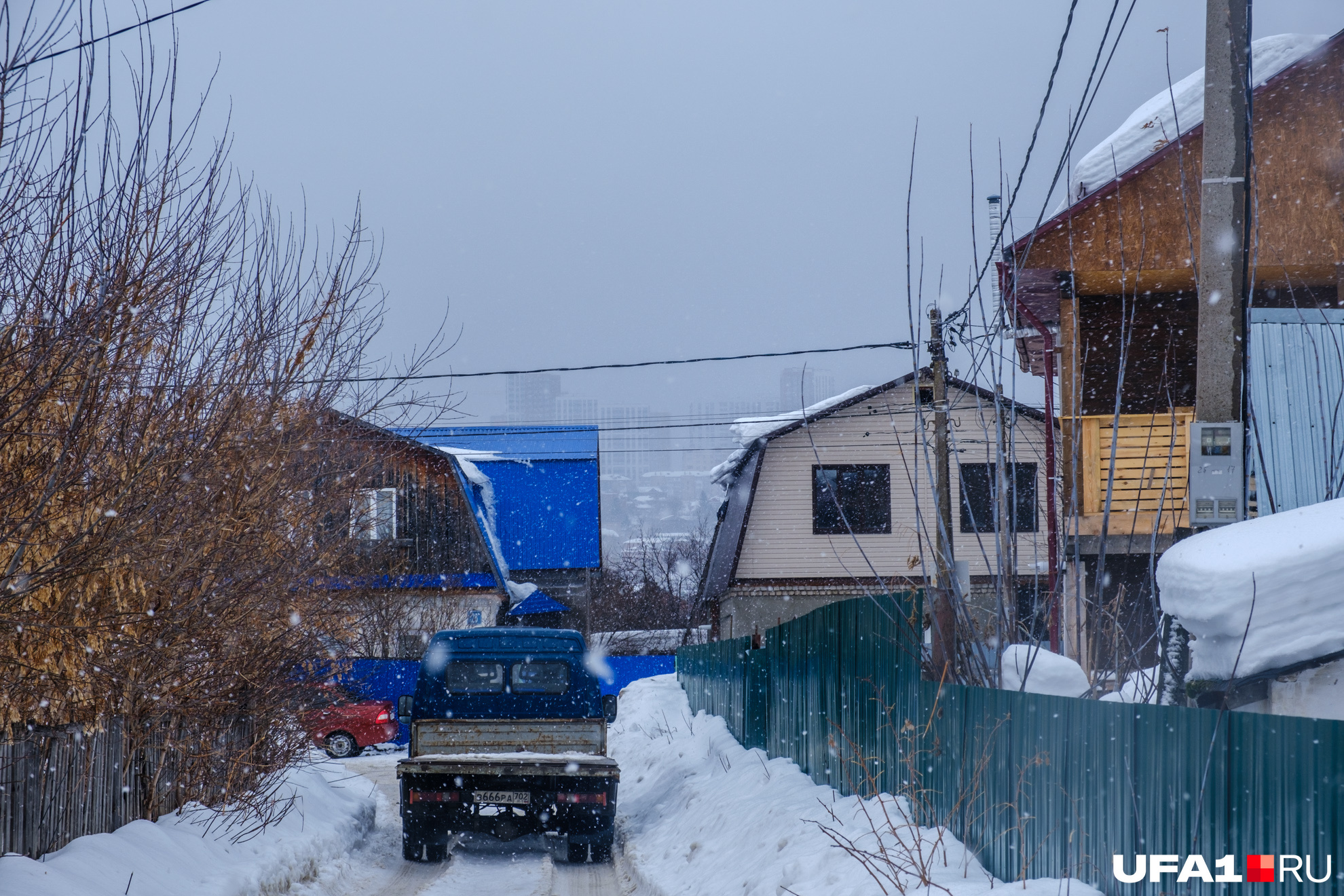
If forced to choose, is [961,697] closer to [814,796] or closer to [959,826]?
[959,826]

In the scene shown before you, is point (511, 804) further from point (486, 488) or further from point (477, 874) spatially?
point (486, 488)

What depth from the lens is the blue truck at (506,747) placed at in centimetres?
1111

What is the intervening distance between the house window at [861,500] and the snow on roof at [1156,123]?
9.43 meters

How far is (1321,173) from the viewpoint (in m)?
13.9

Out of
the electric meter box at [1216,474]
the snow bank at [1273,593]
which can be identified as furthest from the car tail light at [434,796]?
the snow bank at [1273,593]

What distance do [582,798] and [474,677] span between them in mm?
2318

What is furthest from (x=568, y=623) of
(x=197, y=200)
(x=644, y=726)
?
(x=197, y=200)

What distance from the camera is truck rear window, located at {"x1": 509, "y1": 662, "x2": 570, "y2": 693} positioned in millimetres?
12781

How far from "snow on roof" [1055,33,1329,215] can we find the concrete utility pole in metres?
9.15

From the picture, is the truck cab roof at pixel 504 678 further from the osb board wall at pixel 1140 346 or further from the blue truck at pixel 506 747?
the osb board wall at pixel 1140 346

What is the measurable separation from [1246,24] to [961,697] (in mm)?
4280

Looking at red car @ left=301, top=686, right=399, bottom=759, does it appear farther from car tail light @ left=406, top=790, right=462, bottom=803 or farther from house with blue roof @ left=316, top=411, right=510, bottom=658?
car tail light @ left=406, top=790, right=462, bottom=803

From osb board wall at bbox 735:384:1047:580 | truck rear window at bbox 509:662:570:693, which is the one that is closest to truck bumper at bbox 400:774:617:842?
truck rear window at bbox 509:662:570:693

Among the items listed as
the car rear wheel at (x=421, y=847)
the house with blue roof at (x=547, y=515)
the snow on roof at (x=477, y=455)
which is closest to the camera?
the car rear wheel at (x=421, y=847)
